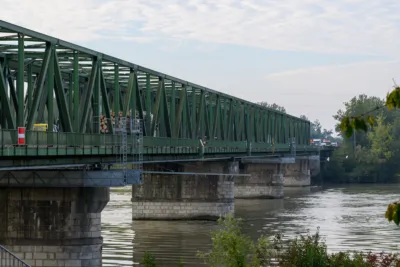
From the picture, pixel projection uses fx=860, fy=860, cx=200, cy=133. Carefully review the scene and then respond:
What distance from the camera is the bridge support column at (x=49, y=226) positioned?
137 feet

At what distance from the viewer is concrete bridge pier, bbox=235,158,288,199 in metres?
126

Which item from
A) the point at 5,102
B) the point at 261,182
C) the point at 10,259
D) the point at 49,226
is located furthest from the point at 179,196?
the point at 261,182

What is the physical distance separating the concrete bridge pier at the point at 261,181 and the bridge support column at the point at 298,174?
40217mm

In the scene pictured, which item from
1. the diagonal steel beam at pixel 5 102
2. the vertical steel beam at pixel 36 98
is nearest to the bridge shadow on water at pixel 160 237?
the vertical steel beam at pixel 36 98

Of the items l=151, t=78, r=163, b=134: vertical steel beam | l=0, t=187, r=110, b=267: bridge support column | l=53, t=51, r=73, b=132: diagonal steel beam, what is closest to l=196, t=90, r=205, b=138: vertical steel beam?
l=151, t=78, r=163, b=134: vertical steel beam

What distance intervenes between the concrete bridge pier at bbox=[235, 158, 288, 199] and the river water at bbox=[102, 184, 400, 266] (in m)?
12.8

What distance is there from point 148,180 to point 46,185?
37.1 meters

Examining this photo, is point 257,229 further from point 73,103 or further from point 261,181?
point 261,181

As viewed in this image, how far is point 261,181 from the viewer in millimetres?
128125

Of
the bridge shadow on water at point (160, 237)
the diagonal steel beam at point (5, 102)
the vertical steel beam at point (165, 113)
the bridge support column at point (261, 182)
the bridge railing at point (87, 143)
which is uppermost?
the vertical steel beam at point (165, 113)

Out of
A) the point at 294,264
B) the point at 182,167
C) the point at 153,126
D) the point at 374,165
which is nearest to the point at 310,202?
the point at 182,167

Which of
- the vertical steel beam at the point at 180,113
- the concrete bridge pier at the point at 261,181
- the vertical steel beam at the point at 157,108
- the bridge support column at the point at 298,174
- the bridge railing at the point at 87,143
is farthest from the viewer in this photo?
the bridge support column at the point at 298,174

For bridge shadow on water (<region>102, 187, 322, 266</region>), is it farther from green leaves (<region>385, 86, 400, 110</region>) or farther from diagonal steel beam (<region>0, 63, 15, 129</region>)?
green leaves (<region>385, 86, 400, 110</region>)

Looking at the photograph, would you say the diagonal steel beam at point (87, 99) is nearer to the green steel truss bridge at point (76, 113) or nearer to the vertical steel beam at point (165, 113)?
the green steel truss bridge at point (76, 113)
